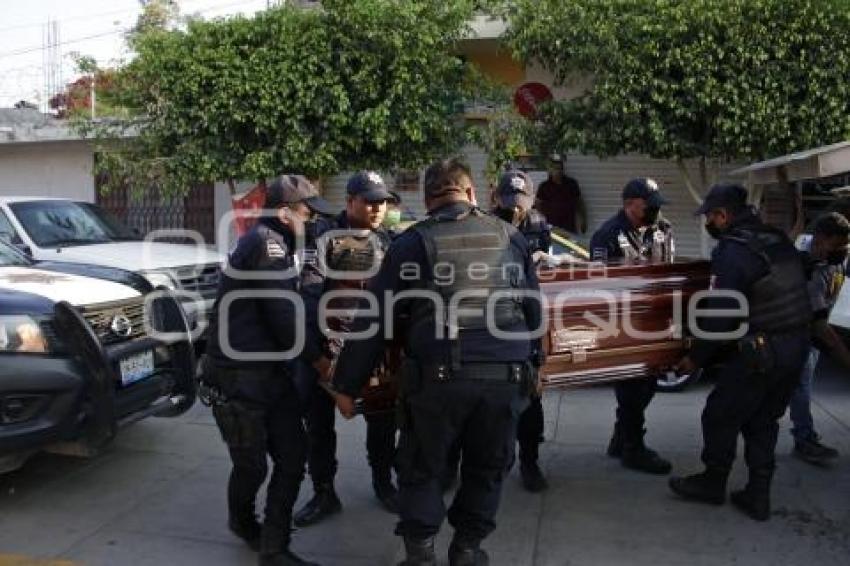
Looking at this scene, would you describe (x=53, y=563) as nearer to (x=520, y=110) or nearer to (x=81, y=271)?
(x=81, y=271)

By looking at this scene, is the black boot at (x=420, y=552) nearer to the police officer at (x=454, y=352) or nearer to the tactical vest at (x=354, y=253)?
the police officer at (x=454, y=352)

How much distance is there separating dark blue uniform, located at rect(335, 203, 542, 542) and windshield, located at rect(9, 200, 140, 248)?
→ 17.7ft

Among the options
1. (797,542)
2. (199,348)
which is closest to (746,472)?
(797,542)

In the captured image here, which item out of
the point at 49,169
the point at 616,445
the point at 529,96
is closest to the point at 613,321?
the point at 616,445

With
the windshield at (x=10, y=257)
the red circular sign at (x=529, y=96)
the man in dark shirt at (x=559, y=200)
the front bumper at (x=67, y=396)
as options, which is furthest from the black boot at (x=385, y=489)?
the red circular sign at (x=529, y=96)

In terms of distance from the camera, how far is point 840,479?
Result: 15.4 feet

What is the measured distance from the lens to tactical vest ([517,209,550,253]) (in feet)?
16.2

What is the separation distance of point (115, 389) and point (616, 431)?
9.29 ft

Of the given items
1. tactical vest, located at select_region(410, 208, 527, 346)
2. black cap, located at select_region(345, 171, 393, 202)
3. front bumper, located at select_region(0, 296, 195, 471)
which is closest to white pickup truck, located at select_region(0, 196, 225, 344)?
front bumper, located at select_region(0, 296, 195, 471)

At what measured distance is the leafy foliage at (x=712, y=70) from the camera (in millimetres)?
8070

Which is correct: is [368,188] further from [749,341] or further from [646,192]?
[749,341]

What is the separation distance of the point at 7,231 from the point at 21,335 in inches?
158

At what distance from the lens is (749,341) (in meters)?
3.96

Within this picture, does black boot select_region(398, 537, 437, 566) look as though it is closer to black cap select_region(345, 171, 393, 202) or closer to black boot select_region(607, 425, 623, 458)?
black cap select_region(345, 171, 393, 202)
